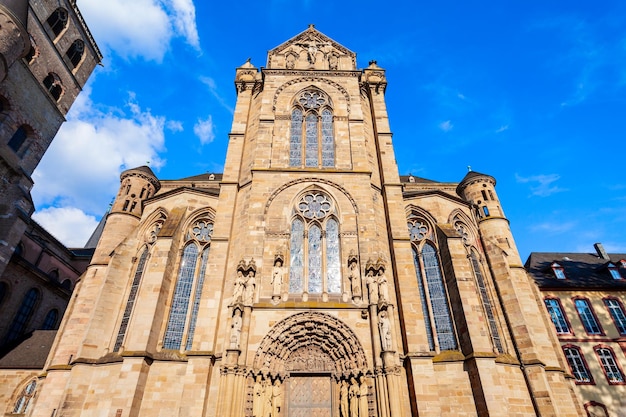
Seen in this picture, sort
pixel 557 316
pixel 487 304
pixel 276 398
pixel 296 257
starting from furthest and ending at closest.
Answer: pixel 557 316, pixel 487 304, pixel 296 257, pixel 276 398

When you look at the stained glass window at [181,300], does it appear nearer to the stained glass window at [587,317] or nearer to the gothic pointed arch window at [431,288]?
the gothic pointed arch window at [431,288]

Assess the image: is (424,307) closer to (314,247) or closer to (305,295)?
(314,247)

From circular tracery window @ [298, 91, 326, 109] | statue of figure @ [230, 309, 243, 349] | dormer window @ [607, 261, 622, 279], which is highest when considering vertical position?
circular tracery window @ [298, 91, 326, 109]

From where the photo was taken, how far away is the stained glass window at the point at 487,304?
566 inches

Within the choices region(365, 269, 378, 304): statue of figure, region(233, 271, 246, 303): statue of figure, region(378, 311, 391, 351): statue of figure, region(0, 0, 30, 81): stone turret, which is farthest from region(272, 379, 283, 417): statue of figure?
region(0, 0, 30, 81): stone turret

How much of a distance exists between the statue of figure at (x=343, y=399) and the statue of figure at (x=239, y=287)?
4.37m

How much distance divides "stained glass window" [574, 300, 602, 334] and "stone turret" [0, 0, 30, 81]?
36.1m

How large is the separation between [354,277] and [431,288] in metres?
4.26

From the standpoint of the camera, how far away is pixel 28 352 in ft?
64.6

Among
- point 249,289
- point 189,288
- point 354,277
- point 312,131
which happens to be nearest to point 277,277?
point 249,289

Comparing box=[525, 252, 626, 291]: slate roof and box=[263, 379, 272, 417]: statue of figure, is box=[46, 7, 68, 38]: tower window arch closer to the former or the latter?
box=[263, 379, 272, 417]: statue of figure

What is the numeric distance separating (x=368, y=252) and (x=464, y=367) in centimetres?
523

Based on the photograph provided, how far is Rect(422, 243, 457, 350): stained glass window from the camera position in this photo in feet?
46.3

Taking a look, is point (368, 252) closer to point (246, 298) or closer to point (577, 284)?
point (246, 298)
